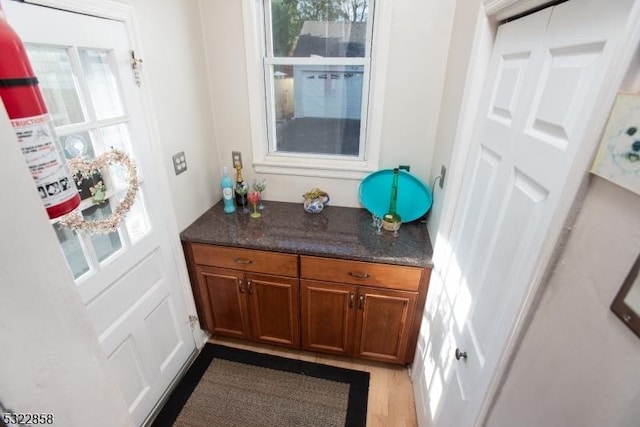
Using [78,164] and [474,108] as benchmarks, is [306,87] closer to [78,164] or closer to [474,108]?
[474,108]

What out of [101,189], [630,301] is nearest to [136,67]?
[101,189]

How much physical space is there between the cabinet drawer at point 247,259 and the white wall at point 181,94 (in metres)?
0.22

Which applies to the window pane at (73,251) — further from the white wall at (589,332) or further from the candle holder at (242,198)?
the white wall at (589,332)

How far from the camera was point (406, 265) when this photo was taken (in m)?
1.55

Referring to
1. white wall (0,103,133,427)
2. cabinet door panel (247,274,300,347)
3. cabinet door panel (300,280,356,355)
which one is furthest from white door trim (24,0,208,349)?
white wall (0,103,133,427)

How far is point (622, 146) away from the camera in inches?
18.1

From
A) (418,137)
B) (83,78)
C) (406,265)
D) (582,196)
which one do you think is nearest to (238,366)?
(406,265)

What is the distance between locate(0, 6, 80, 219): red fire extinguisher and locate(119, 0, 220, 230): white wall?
108 cm

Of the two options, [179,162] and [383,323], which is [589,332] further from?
[179,162]

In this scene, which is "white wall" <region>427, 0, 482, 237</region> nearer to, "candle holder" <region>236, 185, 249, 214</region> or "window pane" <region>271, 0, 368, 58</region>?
"window pane" <region>271, 0, 368, 58</region>

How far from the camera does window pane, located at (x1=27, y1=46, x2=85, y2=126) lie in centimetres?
96

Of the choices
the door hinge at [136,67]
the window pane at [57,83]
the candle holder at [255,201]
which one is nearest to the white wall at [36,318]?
the window pane at [57,83]

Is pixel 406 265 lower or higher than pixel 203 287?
higher

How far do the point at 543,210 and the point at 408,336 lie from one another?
128 cm
